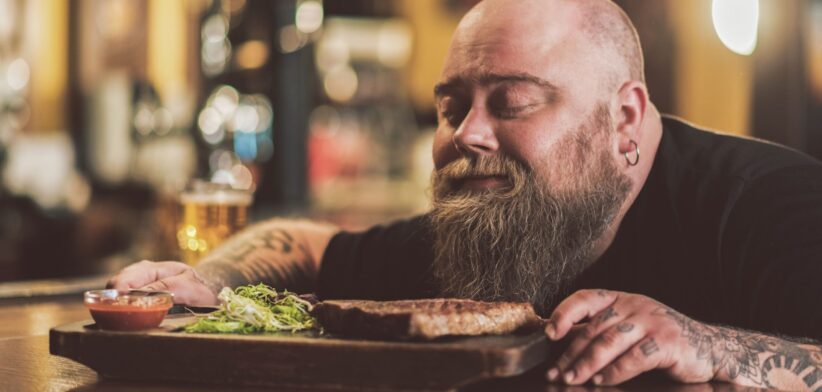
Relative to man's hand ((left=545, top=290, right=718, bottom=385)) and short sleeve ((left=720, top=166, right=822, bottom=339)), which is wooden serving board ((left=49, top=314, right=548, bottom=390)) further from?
short sleeve ((left=720, top=166, right=822, bottom=339))

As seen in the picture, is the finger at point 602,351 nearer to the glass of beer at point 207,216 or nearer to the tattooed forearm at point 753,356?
the tattooed forearm at point 753,356

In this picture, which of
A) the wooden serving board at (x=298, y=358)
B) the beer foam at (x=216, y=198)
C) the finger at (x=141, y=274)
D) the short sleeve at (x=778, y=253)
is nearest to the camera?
the wooden serving board at (x=298, y=358)

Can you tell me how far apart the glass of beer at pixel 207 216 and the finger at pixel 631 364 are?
1.72 meters

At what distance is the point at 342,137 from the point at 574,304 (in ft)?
20.6

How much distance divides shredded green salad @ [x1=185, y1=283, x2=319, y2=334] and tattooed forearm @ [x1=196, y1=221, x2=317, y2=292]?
0.69m

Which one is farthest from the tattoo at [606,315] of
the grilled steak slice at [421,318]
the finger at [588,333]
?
the grilled steak slice at [421,318]

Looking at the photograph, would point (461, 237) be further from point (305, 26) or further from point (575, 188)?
point (305, 26)

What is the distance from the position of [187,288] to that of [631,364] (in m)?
1.06


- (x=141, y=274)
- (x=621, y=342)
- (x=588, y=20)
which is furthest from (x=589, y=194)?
(x=141, y=274)

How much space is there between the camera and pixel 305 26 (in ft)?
21.2

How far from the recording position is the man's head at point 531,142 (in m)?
2.23

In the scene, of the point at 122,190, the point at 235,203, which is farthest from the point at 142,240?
the point at 235,203

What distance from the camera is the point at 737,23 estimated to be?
4551 millimetres

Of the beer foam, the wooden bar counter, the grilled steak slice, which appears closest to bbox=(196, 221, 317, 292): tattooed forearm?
the beer foam
